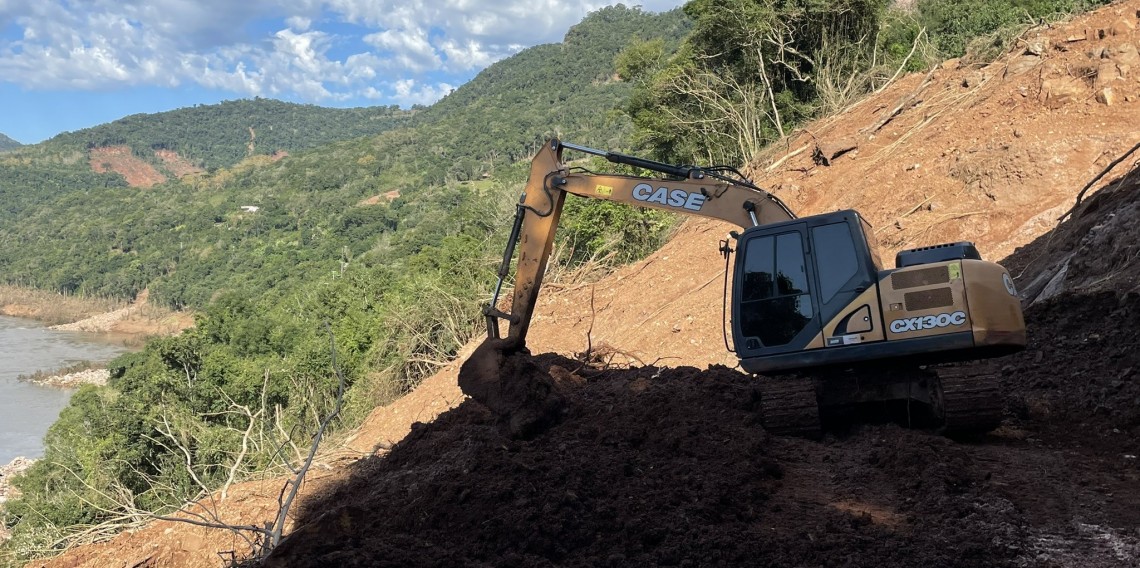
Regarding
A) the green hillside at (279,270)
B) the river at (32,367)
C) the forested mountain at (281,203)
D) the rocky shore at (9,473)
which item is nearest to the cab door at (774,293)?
the green hillside at (279,270)

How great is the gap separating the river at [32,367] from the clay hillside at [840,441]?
4438 centimetres

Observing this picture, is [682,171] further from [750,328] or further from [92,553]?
[92,553]

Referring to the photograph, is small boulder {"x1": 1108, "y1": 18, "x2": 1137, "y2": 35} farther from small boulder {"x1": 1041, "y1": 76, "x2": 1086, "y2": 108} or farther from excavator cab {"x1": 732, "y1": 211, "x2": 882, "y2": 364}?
excavator cab {"x1": 732, "y1": 211, "x2": 882, "y2": 364}

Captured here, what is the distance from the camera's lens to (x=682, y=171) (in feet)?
27.3

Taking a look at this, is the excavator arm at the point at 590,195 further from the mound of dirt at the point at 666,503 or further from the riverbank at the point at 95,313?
the riverbank at the point at 95,313

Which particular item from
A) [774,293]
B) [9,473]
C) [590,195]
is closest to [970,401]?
[774,293]

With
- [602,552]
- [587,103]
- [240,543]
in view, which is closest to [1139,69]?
[602,552]

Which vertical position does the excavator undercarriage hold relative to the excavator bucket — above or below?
below

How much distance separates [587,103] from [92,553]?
148476 mm

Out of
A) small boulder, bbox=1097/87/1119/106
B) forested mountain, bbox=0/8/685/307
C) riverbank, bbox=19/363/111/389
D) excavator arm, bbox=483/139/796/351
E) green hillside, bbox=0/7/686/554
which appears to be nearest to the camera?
excavator arm, bbox=483/139/796/351

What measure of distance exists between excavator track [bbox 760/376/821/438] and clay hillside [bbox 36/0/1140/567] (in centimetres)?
14

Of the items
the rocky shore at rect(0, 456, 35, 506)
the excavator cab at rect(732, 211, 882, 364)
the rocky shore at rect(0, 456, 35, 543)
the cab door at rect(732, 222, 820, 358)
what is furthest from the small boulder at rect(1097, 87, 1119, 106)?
the rocky shore at rect(0, 456, 35, 506)

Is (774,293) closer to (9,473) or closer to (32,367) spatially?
(9,473)

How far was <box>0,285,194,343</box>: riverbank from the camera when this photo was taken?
92438 millimetres
